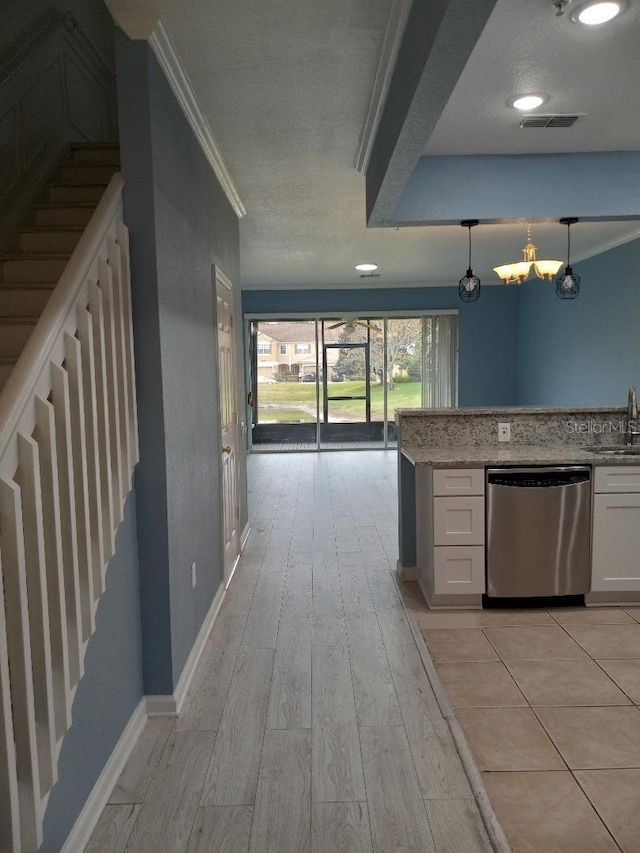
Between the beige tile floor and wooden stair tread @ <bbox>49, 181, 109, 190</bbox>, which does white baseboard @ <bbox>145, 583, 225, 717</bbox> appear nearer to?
the beige tile floor

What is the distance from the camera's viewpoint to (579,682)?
9.16ft

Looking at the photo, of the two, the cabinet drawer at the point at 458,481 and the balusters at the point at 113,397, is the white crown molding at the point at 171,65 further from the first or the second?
the cabinet drawer at the point at 458,481

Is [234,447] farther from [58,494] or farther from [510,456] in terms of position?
[58,494]

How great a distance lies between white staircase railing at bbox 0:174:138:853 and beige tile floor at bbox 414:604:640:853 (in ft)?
4.57

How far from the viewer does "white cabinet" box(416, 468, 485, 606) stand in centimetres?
355

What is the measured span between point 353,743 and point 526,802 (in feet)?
2.08

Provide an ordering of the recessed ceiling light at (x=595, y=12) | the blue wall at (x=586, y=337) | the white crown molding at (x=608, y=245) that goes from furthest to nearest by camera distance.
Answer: the blue wall at (x=586, y=337)
the white crown molding at (x=608, y=245)
the recessed ceiling light at (x=595, y=12)

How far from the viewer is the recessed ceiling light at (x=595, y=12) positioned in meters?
2.22

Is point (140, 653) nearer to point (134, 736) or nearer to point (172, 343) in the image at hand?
point (134, 736)

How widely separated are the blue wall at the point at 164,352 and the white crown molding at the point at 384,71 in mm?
902

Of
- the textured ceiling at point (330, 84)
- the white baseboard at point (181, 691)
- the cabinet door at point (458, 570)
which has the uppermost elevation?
the textured ceiling at point (330, 84)

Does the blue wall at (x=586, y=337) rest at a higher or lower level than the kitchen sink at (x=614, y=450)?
higher

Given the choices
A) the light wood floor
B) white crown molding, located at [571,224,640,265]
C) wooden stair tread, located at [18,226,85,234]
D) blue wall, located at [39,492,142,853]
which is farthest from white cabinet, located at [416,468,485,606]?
white crown molding, located at [571,224,640,265]

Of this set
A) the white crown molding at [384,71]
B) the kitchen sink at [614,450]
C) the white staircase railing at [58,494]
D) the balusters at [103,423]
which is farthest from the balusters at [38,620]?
the kitchen sink at [614,450]
